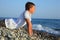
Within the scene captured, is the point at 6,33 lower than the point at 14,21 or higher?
lower

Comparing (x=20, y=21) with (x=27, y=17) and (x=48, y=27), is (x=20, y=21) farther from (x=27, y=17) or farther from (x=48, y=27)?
(x=48, y=27)

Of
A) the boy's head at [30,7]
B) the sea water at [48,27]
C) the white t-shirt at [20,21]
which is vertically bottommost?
the sea water at [48,27]

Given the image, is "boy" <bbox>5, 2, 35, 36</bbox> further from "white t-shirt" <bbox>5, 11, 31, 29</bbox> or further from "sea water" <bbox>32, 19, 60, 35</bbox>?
"sea water" <bbox>32, 19, 60, 35</bbox>

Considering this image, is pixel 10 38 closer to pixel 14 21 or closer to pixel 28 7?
pixel 14 21

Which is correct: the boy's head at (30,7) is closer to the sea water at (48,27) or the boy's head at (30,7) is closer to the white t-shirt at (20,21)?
the white t-shirt at (20,21)

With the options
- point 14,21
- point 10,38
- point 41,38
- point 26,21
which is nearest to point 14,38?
point 10,38

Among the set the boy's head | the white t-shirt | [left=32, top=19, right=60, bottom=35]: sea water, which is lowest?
[left=32, top=19, right=60, bottom=35]: sea water

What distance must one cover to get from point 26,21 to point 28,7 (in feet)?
1.24

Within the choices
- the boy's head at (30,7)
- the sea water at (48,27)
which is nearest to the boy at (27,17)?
the boy's head at (30,7)

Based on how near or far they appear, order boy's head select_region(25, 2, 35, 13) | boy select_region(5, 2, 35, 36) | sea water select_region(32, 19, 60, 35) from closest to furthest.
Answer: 1. boy select_region(5, 2, 35, 36)
2. boy's head select_region(25, 2, 35, 13)
3. sea water select_region(32, 19, 60, 35)

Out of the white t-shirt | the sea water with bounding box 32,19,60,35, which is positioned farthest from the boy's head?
the sea water with bounding box 32,19,60,35

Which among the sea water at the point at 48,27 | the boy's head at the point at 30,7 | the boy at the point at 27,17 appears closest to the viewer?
the boy at the point at 27,17

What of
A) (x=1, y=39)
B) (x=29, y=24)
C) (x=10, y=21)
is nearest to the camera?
(x=29, y=24)

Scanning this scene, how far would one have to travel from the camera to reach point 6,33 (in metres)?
7.26
